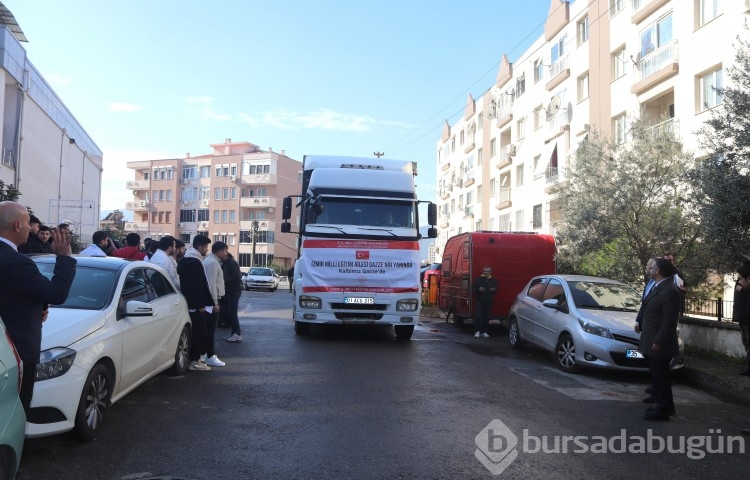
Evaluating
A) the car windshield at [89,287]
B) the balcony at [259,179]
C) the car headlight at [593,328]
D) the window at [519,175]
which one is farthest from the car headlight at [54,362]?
the balcony at [259,179]

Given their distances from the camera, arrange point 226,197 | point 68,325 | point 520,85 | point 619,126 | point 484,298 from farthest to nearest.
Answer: point 226,197 → point 520,85 → point 619,126 → point 484,298 → point 68,325

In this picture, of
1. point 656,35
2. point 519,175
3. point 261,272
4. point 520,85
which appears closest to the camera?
point 656,35

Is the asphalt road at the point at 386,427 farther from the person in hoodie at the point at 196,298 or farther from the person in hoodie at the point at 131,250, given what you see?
the person in hoodie at the point at 131,250

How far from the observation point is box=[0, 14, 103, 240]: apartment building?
25188 mm

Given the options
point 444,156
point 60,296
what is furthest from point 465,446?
point 444,156

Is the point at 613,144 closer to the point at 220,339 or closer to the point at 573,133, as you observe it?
the point at 220,339

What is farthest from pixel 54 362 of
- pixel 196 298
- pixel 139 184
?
pixel 139 184

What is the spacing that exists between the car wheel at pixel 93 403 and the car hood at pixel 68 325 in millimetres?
351

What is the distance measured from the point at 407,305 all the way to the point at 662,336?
19.5ft

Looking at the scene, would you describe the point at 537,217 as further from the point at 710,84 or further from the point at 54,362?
the point at 54,362

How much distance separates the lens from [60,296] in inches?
157

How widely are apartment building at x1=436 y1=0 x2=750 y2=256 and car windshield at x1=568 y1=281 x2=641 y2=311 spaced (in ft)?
12.1

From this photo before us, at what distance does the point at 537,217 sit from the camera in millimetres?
35875

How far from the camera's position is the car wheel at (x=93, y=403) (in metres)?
5.22
